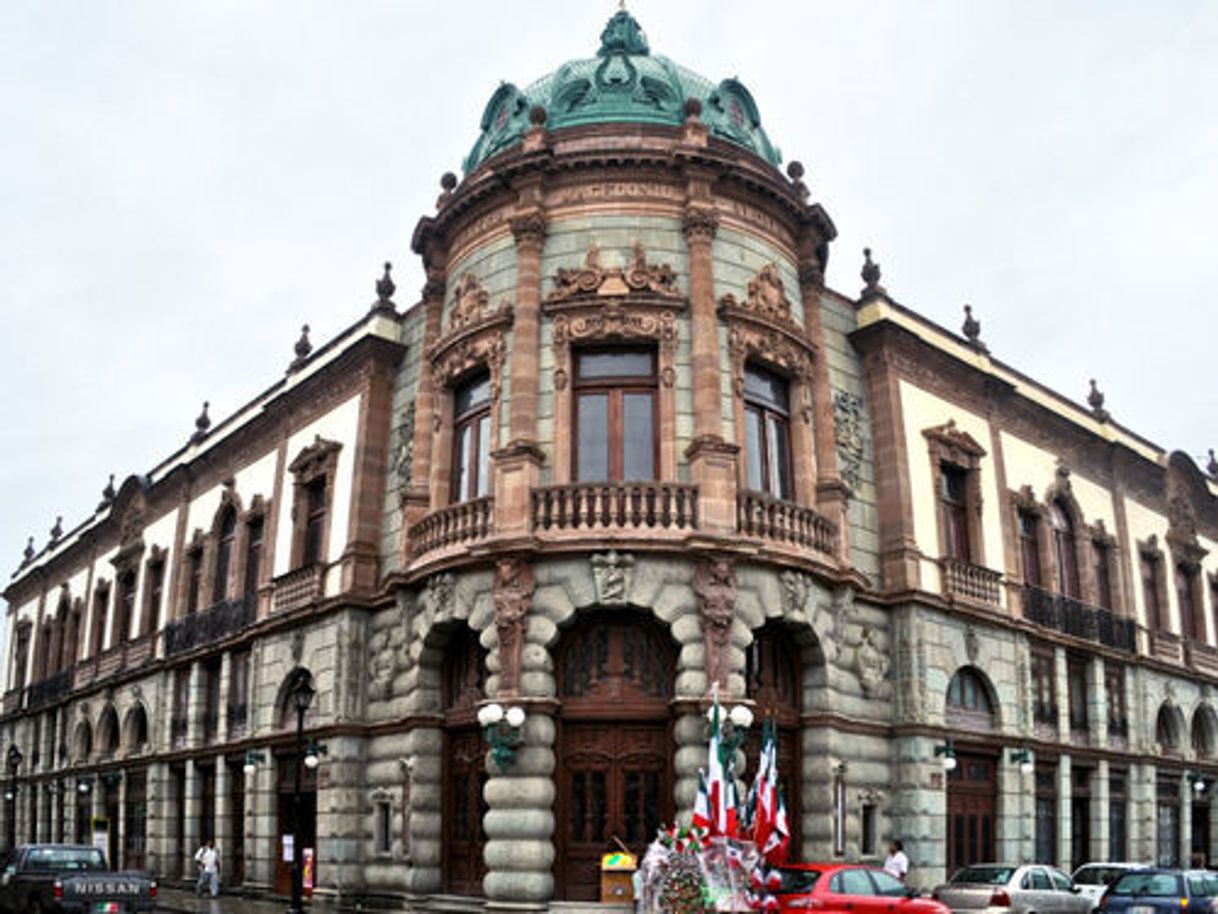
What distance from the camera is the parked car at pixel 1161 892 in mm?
19578

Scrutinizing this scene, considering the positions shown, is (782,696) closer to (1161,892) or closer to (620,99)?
(1161,892)

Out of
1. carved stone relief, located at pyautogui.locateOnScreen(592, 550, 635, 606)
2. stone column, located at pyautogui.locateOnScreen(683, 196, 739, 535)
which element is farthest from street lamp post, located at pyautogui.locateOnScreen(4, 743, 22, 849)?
stone column, located at pyautogui.locateOnScreen(683, 196, 739, 535)

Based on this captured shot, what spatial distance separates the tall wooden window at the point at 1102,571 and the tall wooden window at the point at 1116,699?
5.91 ft

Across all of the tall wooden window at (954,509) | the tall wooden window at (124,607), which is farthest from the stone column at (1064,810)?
the tall wooden window at (124,607)

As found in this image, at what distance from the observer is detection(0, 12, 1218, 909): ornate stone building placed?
21.7 m

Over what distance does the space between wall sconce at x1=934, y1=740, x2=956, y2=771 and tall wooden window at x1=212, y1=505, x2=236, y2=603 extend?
19.6 m

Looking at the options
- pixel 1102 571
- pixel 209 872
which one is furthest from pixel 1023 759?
pixel 209 872

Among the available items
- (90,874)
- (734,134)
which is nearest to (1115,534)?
(734,134)

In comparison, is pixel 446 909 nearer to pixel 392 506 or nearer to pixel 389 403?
pixel 392 506

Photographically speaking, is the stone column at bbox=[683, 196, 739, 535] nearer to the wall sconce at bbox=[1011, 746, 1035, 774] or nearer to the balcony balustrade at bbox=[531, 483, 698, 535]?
the balcony balustrade at bbox=[531, 483, 698, 535]

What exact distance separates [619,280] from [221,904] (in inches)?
645

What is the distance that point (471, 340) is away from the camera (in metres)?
24.9

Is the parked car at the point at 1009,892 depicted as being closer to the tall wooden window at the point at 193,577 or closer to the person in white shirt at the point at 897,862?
the person in white shirt at the point at 897,862

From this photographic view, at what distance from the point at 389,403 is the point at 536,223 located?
674 cm
